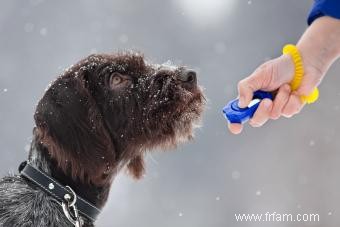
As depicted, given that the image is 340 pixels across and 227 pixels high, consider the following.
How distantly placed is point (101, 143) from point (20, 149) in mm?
21968

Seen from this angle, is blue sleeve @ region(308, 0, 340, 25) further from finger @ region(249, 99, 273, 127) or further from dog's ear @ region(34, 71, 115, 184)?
dog's ear @ region(34, 71, 115, 184)

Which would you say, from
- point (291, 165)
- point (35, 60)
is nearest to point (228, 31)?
point (35, 60)

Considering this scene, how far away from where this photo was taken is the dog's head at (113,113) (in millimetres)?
3729

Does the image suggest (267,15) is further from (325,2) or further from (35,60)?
(325,2)

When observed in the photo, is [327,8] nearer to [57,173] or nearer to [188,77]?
[188,77]

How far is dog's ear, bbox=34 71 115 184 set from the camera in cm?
369

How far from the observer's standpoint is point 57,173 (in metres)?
3.73

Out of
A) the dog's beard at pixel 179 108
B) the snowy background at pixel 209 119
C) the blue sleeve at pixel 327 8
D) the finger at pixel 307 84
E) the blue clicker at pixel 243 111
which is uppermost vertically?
the snowy background at pixel 209 119

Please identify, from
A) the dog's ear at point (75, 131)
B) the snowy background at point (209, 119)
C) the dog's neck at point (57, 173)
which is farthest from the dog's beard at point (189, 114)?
the snowy background at point (209, 119)

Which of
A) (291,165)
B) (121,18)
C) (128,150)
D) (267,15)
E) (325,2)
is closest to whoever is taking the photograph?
(325,2)

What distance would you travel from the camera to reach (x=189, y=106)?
13.7 feet

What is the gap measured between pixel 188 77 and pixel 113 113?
2.00 feet

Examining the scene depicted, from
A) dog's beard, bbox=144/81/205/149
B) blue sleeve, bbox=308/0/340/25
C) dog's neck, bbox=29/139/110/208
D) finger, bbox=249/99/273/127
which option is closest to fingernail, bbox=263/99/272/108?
finger, bbox=249/99/273/127

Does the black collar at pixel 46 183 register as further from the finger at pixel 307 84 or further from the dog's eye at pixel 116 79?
the finger at pixel 307 84
